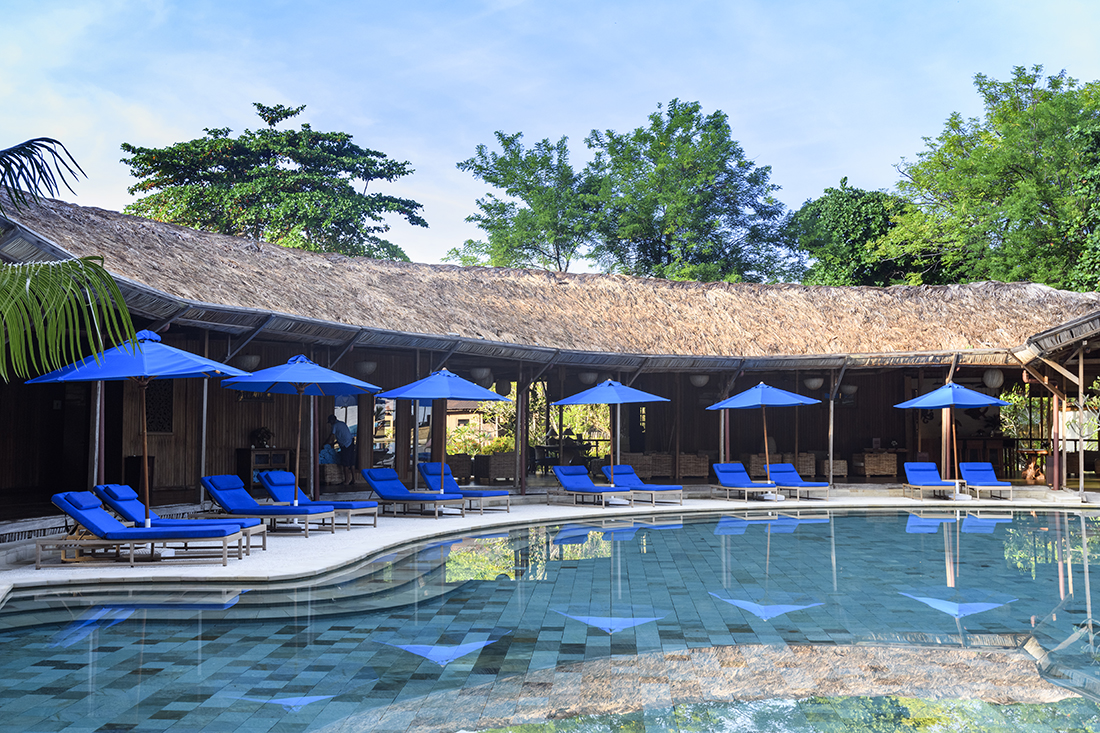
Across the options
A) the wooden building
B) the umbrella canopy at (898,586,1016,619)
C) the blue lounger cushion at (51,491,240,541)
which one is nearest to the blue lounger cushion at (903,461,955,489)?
the wooden building

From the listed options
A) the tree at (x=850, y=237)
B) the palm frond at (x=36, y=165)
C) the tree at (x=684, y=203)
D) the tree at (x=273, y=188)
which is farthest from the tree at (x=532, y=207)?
the palm frond at (x=36, y=165)

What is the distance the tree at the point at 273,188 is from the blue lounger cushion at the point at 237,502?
16.9 meters

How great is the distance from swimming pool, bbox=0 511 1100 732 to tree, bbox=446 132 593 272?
917 inches

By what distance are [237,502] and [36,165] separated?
554 cm

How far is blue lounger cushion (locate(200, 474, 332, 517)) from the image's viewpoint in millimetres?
9844

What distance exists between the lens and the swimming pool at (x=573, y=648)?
13.3 feet

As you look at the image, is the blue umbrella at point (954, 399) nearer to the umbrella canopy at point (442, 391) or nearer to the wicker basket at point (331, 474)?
the umbrella canopy at point (442, 391)

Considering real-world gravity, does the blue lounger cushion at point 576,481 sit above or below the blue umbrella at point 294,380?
below

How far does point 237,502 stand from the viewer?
10.0m

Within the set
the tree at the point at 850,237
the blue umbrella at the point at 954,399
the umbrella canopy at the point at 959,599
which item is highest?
the tree at the point at 850,237

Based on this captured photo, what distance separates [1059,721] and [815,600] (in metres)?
2.72

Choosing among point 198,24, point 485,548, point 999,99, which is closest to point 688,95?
point 999,99

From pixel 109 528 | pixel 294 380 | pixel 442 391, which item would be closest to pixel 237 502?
pixel 294 380

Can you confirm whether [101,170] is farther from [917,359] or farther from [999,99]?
[999,99]
